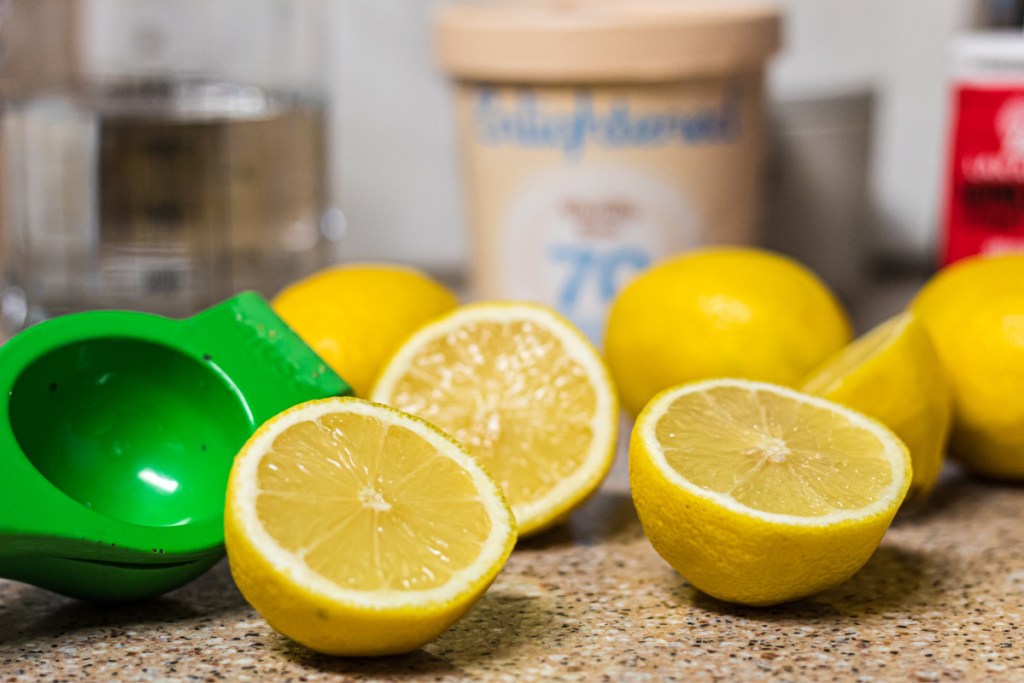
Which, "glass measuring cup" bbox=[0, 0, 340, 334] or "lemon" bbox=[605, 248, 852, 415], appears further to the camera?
"glass measuring cup" bbox=[0, 0, 340, 334]

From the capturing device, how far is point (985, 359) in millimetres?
670

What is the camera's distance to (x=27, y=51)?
100cm

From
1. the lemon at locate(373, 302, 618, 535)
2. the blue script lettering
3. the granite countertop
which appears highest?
the blue script lettering

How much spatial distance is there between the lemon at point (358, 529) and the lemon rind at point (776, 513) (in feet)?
0.24

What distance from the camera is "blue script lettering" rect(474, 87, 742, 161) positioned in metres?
0.87

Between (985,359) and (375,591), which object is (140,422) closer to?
(375,591)

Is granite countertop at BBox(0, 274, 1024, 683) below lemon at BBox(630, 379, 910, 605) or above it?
below

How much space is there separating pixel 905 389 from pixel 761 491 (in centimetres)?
15

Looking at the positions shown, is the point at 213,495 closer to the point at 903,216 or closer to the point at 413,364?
the point at 413,364

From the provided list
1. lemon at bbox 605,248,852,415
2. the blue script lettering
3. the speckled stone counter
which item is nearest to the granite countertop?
the speckled stone counter

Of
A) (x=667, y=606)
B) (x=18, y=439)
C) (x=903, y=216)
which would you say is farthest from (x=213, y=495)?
(x=903, y=216)

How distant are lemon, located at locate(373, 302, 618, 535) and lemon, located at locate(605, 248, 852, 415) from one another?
0.08 m

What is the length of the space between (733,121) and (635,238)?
4.4 inches

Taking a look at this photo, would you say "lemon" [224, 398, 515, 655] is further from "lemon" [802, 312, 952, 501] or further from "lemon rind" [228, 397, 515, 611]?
"lemon" [802, 312, 952, 501]
